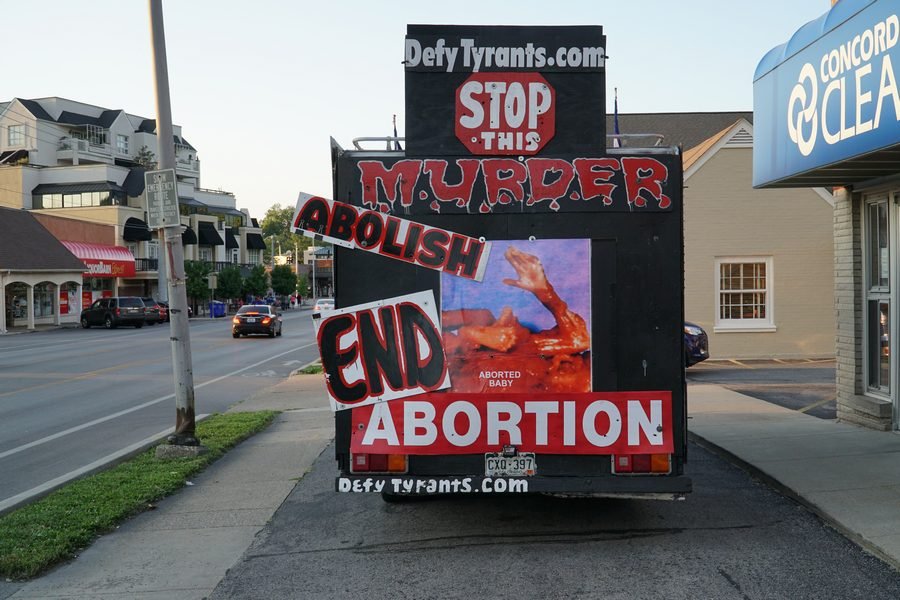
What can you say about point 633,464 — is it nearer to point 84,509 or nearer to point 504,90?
point 504,90

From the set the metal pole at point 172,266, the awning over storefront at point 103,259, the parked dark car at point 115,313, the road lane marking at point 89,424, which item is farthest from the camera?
the awning over storefront at point 103,259

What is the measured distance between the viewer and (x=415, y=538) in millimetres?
6574

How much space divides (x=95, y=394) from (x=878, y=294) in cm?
1389

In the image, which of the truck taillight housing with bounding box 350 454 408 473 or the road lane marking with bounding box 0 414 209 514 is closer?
the truck taillight housing with bounding box 350 454 408 473

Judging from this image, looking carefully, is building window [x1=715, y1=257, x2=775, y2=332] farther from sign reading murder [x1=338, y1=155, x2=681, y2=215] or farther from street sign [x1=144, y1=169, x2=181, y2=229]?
sign reading murder [x1=338, y1=155, x2=681, y2=215]

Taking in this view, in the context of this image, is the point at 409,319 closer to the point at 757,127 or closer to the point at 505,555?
the point at 505,555

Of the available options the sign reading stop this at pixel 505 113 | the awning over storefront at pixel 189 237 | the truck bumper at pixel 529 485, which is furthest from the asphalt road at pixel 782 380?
the awning over storefront at pixel 189 237

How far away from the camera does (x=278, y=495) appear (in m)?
8.16

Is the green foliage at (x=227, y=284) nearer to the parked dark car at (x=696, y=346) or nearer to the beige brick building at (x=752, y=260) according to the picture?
the beige brick building at (x=752, y=260)

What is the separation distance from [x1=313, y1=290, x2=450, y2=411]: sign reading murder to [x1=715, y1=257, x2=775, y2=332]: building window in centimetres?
1713

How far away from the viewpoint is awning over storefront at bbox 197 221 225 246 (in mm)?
81125

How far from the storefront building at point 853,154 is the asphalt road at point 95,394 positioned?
8479 millimetres

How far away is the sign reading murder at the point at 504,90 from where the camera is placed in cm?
613

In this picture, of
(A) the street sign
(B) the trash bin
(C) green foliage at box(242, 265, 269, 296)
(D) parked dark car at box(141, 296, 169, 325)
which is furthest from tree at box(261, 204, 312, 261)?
(A) the street sign
